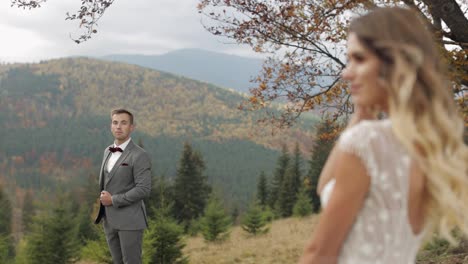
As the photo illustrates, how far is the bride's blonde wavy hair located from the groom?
4.19m

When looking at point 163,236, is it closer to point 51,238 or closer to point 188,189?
point 51,238

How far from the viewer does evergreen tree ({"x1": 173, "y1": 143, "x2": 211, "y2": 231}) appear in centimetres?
3794

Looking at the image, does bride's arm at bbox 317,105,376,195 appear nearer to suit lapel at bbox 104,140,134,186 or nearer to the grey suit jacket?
the grey suit jacket

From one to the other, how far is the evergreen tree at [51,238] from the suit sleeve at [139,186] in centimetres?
1451

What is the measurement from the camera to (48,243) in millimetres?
19141

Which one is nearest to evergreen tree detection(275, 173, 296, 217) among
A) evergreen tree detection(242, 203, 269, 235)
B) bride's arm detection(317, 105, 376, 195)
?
evergreen tree detection(242, 203, 269, 235)

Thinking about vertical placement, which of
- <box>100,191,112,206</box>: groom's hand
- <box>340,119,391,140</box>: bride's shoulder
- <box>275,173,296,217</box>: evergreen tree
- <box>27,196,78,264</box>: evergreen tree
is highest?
<box>340,119,391,140</box>: bride's shoulder

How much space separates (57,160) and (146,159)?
159m

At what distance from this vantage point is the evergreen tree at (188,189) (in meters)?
37.9

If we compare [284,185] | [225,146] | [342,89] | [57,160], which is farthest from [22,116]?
[342,89]

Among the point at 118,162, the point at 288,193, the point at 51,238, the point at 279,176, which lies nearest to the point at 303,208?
the point at 288,193

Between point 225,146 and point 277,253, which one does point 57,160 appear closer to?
point 225,146

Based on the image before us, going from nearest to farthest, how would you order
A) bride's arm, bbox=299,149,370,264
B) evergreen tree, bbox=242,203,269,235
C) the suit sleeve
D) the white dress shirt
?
1. bride's arm, bbox=299,149,370,264
2. the suit sleeve
3. the white dress shirt
4. evergreen tree, bbox=242,203,269,235

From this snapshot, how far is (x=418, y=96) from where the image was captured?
1525mm
